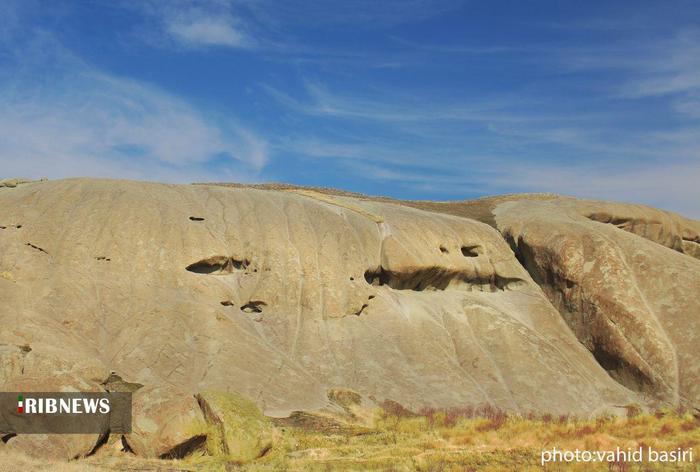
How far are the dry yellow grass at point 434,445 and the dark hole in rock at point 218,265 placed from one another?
39.7ft

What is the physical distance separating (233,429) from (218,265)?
53.6ft

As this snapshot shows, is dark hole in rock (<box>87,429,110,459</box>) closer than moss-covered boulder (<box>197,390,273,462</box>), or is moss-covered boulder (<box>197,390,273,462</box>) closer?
dark hole in rock (<box>87,429,110,459</box>)

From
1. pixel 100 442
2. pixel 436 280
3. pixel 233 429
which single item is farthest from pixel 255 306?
pixel 100 442

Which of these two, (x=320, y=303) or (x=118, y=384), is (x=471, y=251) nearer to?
(x=320, y=303)

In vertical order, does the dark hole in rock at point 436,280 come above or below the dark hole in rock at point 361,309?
above

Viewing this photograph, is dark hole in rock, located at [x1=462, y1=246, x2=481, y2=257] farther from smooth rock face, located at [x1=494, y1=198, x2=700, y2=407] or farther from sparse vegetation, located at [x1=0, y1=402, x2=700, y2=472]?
sparse vegetation, located at [x1=0, y1=402, x2=700, y2=472]

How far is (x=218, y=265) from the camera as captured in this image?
37.7m

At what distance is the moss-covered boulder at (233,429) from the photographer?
22.1 metres

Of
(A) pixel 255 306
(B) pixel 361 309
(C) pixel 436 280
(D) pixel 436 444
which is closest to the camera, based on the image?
(D) pixel 436 444

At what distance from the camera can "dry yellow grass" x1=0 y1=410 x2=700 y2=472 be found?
2088cm

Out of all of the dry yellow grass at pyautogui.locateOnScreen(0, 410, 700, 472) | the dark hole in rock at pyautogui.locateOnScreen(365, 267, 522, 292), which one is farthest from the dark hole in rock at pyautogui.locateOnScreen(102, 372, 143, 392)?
the dark hole in rock at pyautogui.locateOnScreen(365, 267, 522, 292)

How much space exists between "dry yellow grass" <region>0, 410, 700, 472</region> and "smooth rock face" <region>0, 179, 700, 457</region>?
7.09 feet

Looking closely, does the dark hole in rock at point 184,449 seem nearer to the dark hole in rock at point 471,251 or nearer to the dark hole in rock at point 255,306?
the dark hole in rock at point 255,306

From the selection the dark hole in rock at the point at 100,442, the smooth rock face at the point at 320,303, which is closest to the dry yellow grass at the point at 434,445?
the dark hole in rock at the point at 100,442
